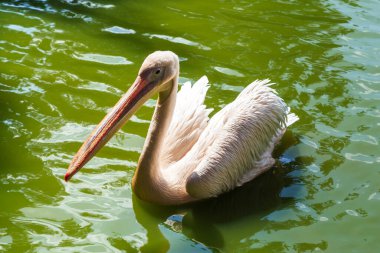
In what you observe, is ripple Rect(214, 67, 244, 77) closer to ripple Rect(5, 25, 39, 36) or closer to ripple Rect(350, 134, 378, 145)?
ripple Rect(350, 134, 378, 145)

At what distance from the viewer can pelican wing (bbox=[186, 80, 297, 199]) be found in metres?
3.74

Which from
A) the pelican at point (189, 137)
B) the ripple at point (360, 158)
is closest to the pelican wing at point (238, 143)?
the pelican at point (189, 137)

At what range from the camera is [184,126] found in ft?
13.4

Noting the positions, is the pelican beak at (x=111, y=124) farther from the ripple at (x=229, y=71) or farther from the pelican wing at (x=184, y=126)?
the ripple at (x=229, y=71)

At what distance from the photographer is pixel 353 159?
4.24m

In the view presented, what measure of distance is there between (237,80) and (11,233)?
7.07 feet

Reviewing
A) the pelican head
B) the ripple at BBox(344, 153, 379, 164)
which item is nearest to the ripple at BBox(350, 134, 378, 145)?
the ripple at BBox(344, 153, 379, 164)

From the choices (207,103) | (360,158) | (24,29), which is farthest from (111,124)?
(24,29)

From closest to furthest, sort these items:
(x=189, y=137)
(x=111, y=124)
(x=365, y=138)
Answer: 1. (x=111, y=124)
2. (x=189, y=137)
3. (x=365, y=138)

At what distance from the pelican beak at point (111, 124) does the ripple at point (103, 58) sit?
1.68 m

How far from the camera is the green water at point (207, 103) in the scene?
3.62m

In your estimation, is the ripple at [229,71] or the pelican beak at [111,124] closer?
the pelican beak at [111,124]

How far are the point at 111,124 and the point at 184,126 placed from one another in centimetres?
66

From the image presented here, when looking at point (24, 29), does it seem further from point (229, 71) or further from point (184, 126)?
point (184, 126)
